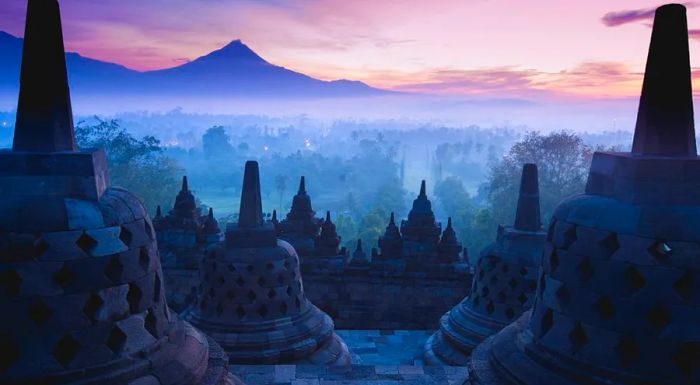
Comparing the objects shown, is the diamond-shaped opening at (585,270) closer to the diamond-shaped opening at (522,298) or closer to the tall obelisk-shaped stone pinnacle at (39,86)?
the tall obelisk-shaped stone pinnacle at (39,86)

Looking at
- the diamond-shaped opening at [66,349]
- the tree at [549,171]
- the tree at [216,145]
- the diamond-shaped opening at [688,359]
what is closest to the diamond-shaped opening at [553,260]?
the diamond-shaped opening at [688,359]

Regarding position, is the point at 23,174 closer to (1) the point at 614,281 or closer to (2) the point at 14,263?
(2) the point at 14,263

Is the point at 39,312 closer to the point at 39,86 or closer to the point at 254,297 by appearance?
the point at 39,86

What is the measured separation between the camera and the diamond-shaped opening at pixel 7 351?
3951 millimetres

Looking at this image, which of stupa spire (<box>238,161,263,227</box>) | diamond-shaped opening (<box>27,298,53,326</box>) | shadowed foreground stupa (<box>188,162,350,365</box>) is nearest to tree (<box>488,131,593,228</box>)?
shadowed foreground stupa (<box>188,162,350,365</box>)

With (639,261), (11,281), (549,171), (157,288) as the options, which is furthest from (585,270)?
(549,171)

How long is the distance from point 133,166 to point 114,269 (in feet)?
126

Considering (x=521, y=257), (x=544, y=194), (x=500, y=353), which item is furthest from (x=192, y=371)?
(x=544, y=194)

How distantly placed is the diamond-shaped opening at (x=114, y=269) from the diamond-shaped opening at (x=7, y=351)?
82 cm

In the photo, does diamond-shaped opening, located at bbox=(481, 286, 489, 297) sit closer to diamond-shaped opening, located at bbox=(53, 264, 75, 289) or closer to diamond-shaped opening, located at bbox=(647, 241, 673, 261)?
diamond-shaped opening, located at bbox=(647, 241, 673, 261)

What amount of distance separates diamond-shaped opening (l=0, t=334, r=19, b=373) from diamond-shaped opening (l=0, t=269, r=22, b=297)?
335mm

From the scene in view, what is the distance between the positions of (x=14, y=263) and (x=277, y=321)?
5.88 meters

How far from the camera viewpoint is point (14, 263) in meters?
3.97

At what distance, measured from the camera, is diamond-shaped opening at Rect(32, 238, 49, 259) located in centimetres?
401
